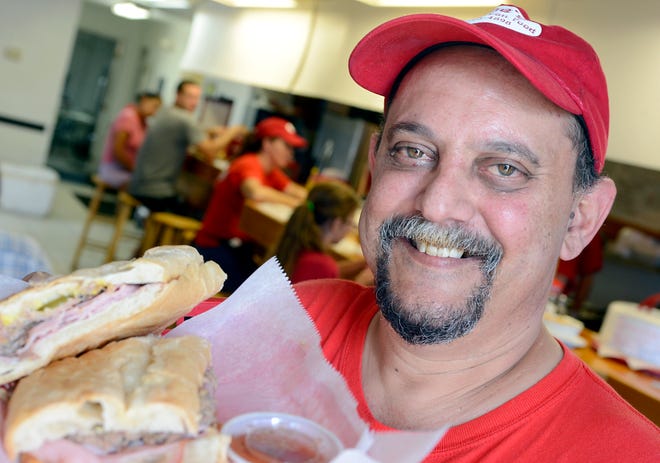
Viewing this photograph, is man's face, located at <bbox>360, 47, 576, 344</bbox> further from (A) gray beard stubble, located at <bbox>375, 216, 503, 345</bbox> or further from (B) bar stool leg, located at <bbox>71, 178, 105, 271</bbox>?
(B) bar stool leg, located at <bbox>71, 178, 105, 271</bbox>

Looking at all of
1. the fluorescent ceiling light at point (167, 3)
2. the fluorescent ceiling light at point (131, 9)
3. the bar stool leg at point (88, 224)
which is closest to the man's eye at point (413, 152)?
the bar stool leg at point (88, 224)

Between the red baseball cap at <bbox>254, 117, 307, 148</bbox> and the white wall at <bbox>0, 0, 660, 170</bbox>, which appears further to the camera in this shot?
the red baseball cap at <bbox>254, 117, 307, 148</bbox>

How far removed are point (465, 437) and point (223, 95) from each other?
8118mm

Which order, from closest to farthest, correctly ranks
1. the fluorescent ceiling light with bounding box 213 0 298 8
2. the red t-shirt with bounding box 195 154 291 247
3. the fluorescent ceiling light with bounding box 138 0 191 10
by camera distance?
the red t-shirt with bounding box 195 154 291 247
the fluorescent ceiling light with bounding box 213 0 298 8
the fluorescent ceiling light with bounding box 138 0 191 10

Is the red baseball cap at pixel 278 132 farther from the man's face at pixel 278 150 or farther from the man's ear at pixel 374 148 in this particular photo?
the man's ear at pixel 374 148

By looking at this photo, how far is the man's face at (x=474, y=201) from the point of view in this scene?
1.29 meters

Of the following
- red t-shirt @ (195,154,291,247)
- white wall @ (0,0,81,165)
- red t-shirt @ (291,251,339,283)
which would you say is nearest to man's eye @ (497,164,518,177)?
red t-shirt @ (291,251,339,283)

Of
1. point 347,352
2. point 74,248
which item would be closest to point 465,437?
point 347,352

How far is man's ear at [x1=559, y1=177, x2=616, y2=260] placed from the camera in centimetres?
145

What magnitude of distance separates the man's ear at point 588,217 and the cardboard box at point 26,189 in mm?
8275

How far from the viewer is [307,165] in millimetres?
7094

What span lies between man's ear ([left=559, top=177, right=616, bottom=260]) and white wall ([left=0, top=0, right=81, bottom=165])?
30.9 ft

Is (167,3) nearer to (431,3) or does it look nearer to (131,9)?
(131,9)

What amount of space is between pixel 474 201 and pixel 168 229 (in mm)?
5477
